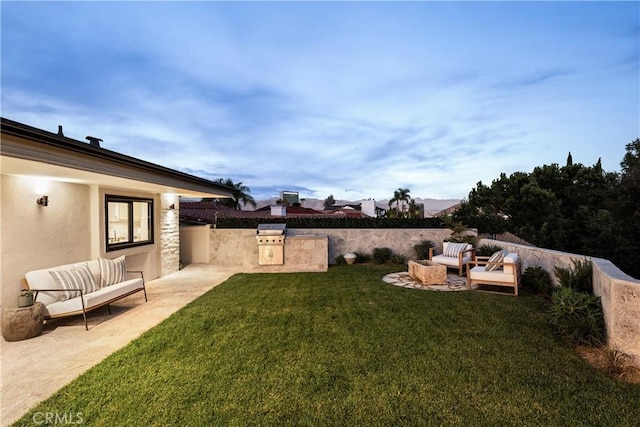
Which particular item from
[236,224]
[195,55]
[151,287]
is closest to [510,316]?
[151,287]

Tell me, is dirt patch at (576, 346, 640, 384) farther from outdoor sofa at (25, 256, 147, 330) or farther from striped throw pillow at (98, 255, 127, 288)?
striped throw pillow at (98, 255, 127, 288)

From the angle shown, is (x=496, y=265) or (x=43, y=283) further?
(x=496, y=265)

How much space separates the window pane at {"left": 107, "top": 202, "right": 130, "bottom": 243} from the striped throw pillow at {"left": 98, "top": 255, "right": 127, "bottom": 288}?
1.33 metres

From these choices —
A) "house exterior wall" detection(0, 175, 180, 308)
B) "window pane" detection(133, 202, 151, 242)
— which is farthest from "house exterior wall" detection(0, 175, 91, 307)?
"window pane" detection(133, 202, 151, 242)

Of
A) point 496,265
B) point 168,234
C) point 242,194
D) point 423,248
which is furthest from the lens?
point 242,194

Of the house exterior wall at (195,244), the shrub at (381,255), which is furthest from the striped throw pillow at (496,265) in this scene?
the house exterior wall at (195,244)

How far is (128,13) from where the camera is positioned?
8.41 metres

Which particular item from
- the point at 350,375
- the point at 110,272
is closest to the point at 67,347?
the point at 110,272

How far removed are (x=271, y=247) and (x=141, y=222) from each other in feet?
12.7

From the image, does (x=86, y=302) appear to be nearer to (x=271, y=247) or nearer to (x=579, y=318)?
(x=271, y=247)

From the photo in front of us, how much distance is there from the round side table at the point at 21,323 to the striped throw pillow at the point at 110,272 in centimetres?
135

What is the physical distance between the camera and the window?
6.91m

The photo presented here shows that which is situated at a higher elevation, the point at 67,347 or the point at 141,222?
the point at 141,222

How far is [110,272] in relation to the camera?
5.76 metres
